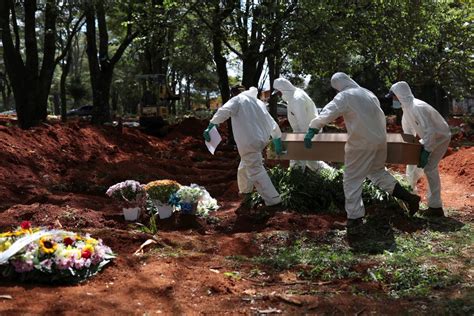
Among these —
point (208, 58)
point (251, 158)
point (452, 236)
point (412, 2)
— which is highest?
point (412, 2)

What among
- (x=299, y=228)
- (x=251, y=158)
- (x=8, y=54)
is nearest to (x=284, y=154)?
(x=251, y=158)

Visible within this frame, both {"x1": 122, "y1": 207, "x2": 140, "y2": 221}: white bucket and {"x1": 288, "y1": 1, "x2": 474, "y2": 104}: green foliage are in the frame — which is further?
{"x1": 288, "y1": 1, "x2": 474, "y2": 104}: green foliage

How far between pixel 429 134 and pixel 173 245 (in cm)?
380

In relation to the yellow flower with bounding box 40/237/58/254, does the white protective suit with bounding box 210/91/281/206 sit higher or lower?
higher

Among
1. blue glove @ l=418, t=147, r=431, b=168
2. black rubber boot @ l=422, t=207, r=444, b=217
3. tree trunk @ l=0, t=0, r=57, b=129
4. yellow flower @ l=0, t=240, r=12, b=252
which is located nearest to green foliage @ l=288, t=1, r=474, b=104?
blue glove @ l=418, t=147, r=431, b=168

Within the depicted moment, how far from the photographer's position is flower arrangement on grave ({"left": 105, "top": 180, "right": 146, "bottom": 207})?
7.30 m

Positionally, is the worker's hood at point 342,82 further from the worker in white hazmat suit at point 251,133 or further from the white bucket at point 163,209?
the white bucket at point 163,209

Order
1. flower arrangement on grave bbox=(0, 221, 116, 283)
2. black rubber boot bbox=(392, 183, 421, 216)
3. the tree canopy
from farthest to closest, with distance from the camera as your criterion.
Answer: the tree canopy < black rubber boot bbox=(392, 183, 421, 216) < flower arrangement on grave bbox=(0, 221, 116, 283)

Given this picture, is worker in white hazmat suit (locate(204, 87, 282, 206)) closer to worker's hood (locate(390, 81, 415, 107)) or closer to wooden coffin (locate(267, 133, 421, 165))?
wooden coffin (locate(267, 133, 421, 165))

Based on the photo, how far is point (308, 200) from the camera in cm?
828

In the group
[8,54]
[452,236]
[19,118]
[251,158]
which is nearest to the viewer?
[452,236]

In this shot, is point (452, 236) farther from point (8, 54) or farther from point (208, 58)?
point (8, 54)

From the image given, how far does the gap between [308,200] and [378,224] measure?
1.49 metres

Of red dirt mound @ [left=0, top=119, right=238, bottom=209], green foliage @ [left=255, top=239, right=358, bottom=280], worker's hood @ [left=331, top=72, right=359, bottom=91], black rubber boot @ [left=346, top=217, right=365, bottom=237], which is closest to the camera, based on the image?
green foliage @ [left=255, top=239, right=358, bottom=280]
